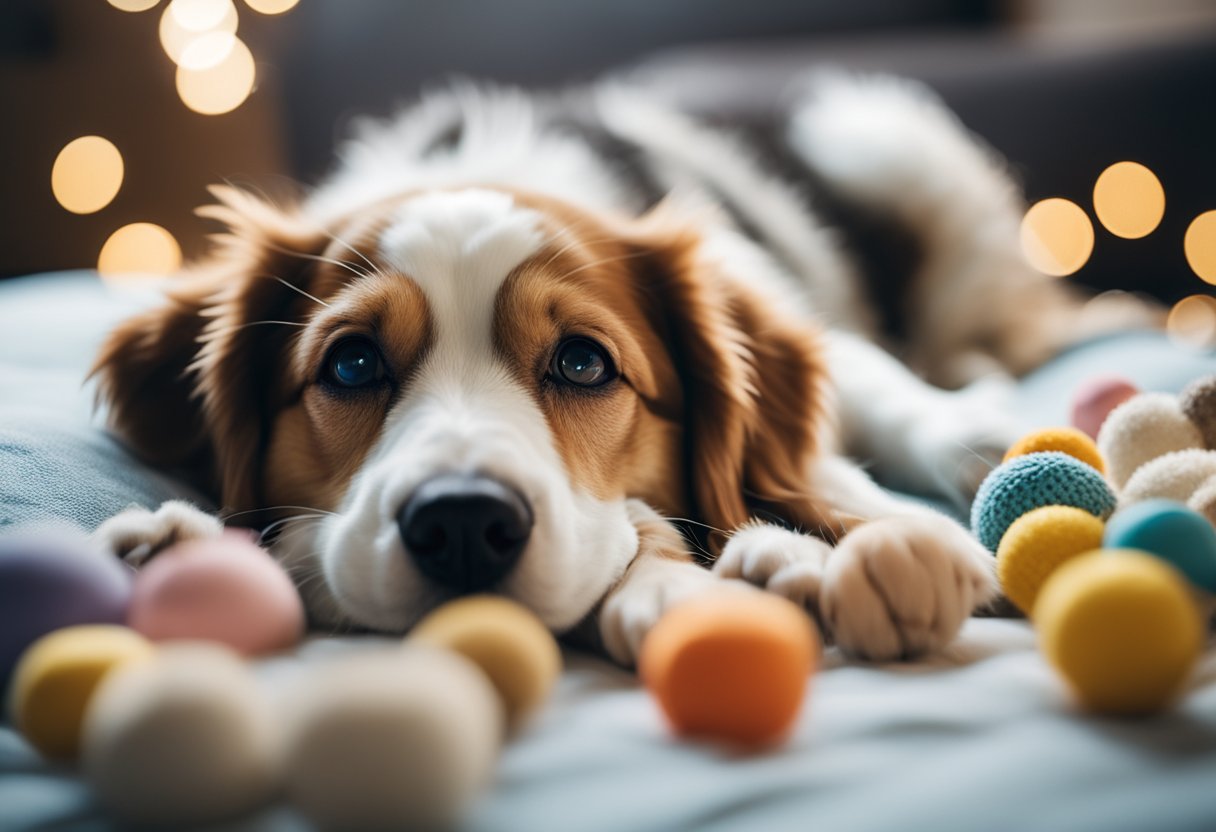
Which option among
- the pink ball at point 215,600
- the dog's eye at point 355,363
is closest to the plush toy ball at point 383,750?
the pink ball at point 215,600

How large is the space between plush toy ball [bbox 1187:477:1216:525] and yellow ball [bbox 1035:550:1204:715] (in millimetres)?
386

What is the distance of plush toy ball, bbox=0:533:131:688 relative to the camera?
104 centimetres

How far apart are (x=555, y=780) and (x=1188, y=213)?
317cm

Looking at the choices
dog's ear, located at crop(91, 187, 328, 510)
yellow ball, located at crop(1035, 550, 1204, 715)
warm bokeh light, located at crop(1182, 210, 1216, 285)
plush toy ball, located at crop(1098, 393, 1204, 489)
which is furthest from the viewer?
warm bokeh light, located at crop(1182, 210, 1216, 285)

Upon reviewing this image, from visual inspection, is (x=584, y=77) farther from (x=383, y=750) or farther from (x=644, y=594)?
(x=383, y=750)

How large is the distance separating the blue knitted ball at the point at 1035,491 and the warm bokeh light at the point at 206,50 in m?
3.57

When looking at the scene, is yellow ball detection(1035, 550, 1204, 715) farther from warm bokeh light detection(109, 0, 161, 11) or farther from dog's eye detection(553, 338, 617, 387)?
warm bokeh light detection(109, 0, 161, 11)

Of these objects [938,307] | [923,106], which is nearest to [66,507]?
[938,307]

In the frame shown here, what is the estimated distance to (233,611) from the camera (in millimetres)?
1081

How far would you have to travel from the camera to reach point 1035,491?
1.33m

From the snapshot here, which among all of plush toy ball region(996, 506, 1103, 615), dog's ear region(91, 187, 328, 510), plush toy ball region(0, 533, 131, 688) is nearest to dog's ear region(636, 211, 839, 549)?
plush toy ball region(996, 506, 1103, 615)

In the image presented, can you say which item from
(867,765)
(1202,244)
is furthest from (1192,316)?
(867,765)

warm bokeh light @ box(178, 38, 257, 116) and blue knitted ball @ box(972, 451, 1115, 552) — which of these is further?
warm bokeh light @ box(178, 38, 257, 116)

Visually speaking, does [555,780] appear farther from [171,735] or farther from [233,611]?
[233,611]
